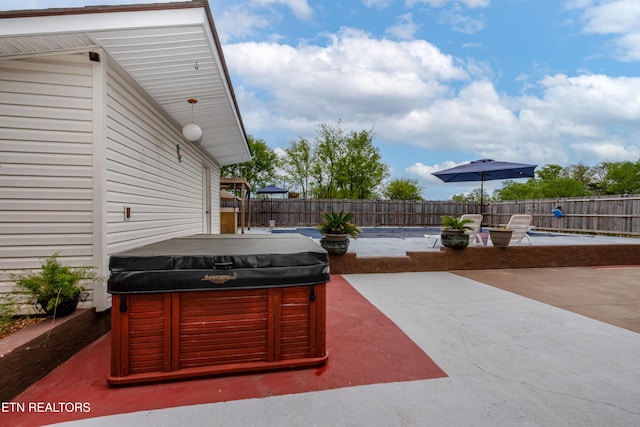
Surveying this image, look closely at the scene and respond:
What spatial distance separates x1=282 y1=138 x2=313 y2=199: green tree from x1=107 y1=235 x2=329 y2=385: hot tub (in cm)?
2206

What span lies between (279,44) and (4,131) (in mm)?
12361

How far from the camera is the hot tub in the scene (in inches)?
67.4

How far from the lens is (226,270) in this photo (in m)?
1.81

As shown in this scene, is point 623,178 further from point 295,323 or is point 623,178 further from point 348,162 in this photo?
point 295,323

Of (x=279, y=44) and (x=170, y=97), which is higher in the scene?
(x=279, y=44)

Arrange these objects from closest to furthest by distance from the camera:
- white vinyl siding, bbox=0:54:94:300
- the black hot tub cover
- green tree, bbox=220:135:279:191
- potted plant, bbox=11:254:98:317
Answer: the black hot tub cover
potted plant, bbox=11:254:98:317
white vinyl siding, bbox=0:54:94:300
green tree, bbox=220:135:279:191

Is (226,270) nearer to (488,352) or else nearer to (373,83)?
(488,352)

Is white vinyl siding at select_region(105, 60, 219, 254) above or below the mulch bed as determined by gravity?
above

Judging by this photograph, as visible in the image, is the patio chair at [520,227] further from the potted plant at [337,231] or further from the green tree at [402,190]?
the green tree at [402,190]

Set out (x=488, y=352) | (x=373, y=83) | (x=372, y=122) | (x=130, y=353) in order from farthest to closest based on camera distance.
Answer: (x=372, y=122) → (x=373, y=83) → (x=488, y=352) → (x=130, y=353)

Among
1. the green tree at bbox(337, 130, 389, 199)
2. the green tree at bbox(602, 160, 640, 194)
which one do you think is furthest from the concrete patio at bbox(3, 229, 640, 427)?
the green tree at bbox(602, 160, 640, 194)

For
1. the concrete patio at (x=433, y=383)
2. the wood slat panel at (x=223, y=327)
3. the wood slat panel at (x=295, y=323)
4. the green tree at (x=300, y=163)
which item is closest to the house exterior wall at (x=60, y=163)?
the concrete patio at (x=433, y=383)

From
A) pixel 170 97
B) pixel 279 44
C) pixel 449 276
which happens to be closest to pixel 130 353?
pixel 170 97
